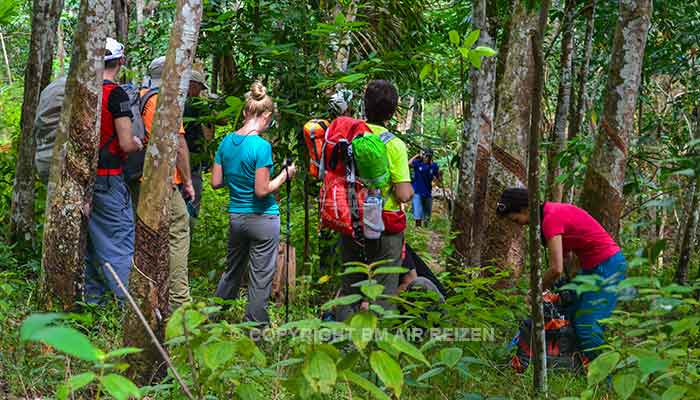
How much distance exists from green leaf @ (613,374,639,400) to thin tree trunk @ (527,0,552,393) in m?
0.82

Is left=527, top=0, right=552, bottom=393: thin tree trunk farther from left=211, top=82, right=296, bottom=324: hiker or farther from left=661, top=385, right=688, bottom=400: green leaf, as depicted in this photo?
left=211, top=82, right=296, bottom=324: hiker

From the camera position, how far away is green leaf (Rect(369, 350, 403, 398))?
2472 millimetres

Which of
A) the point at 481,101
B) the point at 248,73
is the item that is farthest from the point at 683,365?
the point at 248,73

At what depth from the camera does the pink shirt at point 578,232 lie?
5199 millimetres

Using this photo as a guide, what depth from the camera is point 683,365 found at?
129 inches

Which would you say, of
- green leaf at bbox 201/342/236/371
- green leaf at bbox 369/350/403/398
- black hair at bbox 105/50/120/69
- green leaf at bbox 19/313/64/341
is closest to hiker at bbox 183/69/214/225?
black hair at bbox 105/50/120/69

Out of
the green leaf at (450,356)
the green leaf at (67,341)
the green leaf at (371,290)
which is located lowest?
the green leaf at (450,356)

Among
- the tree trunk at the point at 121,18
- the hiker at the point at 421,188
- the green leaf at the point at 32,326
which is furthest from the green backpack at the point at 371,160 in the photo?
the hiker at the point at 421,188

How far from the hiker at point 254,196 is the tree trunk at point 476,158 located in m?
2.02

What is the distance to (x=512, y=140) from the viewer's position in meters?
7.73

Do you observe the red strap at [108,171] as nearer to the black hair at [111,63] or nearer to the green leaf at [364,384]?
the black hair at [111,63]

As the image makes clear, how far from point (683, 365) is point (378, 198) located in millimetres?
2255

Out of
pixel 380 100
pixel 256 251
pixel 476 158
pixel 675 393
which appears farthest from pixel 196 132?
pixel 675 393

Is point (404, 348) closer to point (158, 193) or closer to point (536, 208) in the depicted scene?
point (536, 208)
